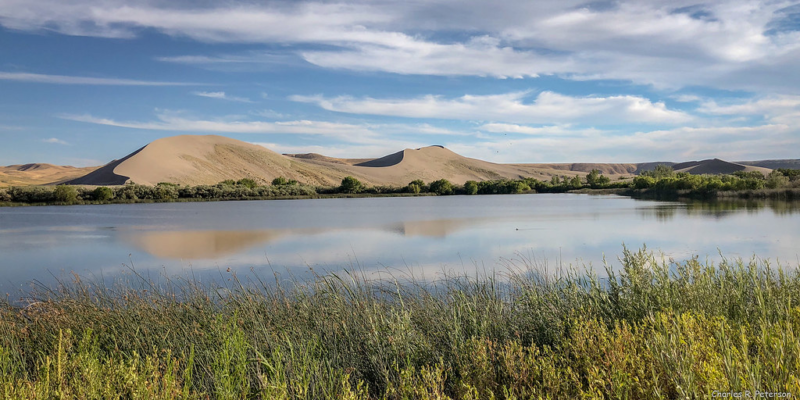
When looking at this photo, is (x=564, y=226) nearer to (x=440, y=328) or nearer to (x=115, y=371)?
(x=440, y=328)

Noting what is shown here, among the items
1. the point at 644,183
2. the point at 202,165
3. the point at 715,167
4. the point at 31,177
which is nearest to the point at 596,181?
the point at 644,183

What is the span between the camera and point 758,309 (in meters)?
4.76

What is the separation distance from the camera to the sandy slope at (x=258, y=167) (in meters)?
82.8

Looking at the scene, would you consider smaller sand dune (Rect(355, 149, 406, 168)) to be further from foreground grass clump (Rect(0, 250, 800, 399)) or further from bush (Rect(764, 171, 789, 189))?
foreground grass clump (Rect(0, 250, 800, 399))

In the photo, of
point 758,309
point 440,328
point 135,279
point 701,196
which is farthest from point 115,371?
point 701,196

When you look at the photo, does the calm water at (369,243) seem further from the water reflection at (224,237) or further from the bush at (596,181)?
the bush at (596,181)

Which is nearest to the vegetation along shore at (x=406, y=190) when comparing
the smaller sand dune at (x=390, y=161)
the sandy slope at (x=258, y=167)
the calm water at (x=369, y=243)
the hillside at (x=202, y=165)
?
the calm water at (x=369, y=243)

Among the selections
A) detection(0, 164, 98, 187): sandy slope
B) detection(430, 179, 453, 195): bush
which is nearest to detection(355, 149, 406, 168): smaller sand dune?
detection(430, 179, 453, 195): bush

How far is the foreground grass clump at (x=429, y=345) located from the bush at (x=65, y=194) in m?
45.5

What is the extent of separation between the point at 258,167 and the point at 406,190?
45.0 meters

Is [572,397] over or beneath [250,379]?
over

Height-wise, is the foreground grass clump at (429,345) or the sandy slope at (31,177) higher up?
the sandy slope at (31,177)

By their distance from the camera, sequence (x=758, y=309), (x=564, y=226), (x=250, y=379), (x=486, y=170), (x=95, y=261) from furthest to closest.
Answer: (x=486, y=170)
(x=564, y=226)
(x=95, y=261)
(x=758, y=309)
(x=250, y=379)

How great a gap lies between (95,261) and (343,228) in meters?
9.63
